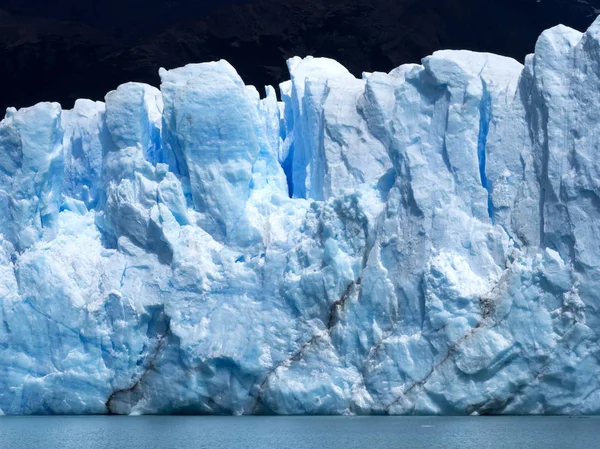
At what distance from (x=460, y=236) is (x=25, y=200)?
797cm

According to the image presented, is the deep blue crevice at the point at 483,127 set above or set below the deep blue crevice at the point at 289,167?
above

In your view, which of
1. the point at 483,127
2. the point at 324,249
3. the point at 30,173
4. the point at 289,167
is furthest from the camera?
the point at 289,167

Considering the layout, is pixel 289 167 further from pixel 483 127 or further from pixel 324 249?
pixel 483 127

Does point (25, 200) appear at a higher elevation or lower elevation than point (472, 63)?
lower

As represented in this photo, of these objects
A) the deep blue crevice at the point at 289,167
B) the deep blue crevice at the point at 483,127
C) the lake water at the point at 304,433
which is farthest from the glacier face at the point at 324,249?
the deep blue crevice at the point at 289,167

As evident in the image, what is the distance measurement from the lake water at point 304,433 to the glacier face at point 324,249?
0.43 metres

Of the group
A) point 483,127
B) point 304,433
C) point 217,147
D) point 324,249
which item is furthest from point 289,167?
point 304,433

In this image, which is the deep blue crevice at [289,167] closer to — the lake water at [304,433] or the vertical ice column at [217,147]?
the vertical ice column at [217,147]

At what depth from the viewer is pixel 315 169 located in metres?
23.3

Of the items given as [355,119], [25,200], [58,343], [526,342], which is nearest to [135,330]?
[58,343]

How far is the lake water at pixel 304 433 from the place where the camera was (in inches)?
677

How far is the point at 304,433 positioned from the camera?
1864cm

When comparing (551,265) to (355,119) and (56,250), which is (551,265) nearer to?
(355,119)

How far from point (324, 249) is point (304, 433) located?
367 centimetres
